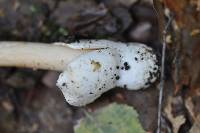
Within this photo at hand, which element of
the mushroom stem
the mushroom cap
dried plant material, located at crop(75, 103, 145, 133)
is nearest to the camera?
the mushroom cap

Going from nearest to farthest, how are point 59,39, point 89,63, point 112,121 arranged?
point 89,63
point 112,121
point 59,39

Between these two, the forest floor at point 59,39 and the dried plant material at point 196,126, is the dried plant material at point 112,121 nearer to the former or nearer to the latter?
the forest floor at point 59,39

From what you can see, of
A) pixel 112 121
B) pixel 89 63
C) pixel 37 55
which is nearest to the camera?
pixel 89 63

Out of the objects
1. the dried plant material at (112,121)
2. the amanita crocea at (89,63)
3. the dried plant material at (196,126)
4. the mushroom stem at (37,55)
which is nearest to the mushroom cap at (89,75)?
the amanita crocea at (89,63)

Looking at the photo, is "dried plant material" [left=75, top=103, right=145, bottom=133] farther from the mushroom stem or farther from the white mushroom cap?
the mushroom stem

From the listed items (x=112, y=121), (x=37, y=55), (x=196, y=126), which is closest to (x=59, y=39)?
(x=37, y=55)

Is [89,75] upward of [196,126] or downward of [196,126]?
upward

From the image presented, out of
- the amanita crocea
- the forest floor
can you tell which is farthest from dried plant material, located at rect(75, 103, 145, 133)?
the amanita crocea

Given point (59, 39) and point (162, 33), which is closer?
point (162, 33)

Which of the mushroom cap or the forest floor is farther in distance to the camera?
the forest floor

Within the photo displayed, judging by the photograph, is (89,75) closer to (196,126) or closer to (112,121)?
(112,121)
